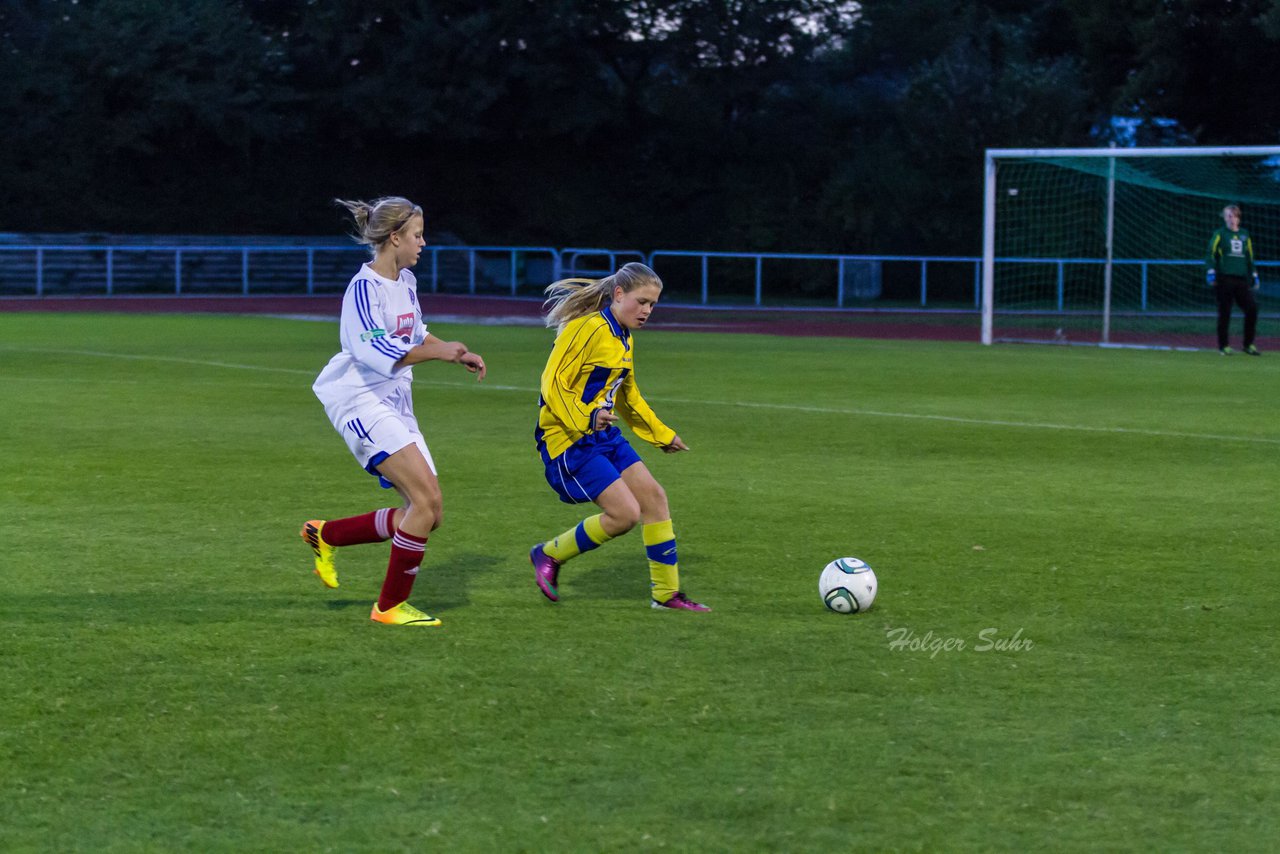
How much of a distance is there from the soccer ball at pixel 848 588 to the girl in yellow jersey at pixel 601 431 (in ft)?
1.68

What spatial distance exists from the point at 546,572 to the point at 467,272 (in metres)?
32.7

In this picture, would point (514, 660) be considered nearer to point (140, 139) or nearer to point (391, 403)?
point (391, 403)

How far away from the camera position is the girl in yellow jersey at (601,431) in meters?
6.68

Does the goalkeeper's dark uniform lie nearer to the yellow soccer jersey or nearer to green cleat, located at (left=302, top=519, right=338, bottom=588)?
the yellow soccer jersey

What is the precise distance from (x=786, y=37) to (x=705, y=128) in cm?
308

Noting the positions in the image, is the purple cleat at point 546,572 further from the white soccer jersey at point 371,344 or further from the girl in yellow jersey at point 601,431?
the white soccer jersey at point 371,344

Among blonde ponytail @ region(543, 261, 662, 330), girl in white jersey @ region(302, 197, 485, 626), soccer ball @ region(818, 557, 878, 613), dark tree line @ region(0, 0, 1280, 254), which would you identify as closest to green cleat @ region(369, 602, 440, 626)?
girl in white jersey @ region(302, 197, 485, 626)

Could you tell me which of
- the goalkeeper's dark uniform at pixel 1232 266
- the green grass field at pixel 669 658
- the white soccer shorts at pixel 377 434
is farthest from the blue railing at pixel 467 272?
the white soccer shorts at pixel 377 434

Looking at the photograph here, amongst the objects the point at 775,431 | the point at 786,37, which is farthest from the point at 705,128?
the point at 775,431

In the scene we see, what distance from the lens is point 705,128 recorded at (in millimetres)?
42125

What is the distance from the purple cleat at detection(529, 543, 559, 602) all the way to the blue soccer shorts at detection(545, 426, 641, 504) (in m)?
0.30

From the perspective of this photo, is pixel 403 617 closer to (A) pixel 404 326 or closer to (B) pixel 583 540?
(B) pixel 583 540

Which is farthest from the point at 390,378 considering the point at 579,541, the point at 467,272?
the point at 467,272

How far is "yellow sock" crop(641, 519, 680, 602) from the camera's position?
6.62m
